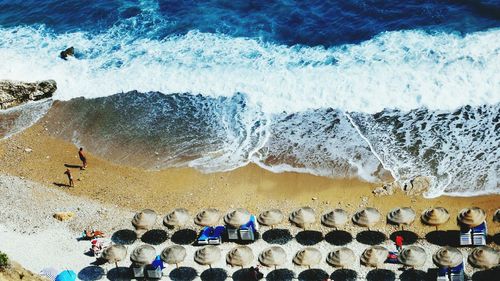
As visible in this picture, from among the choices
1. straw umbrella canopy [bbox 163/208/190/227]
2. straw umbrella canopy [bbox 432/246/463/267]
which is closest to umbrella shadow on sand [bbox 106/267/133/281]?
straw umbrella canopy [bbox 163/208/190/227]

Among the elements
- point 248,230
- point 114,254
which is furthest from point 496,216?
point 114,254

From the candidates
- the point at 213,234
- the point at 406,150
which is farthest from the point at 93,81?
the point at 406,150

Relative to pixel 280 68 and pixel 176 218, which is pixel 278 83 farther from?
pixel 176 218

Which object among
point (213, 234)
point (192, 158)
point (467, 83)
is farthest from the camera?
point (467, 83)

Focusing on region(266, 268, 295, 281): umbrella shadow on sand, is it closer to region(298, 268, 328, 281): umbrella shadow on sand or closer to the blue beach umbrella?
region(298, 268, 328, 281): umbrella shadow on sand

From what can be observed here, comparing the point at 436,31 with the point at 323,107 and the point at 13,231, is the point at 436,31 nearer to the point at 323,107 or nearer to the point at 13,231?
the point at 323,107

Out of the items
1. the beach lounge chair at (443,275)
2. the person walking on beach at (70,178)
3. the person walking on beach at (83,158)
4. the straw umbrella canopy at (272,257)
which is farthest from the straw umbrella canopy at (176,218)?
the beach lounge chair at (443,275)

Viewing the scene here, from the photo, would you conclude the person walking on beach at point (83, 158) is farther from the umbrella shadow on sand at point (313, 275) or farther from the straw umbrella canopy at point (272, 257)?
the umbrella shadow on sand at point (313, 275)
